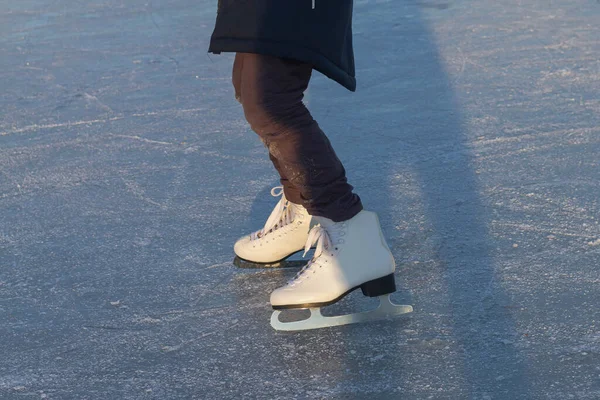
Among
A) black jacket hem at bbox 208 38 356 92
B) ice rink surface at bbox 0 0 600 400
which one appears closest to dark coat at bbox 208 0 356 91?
black jacket hem at bbox 208 38 356 92

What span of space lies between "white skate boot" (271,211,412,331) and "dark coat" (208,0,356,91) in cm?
45

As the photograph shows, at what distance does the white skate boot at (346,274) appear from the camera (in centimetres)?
244

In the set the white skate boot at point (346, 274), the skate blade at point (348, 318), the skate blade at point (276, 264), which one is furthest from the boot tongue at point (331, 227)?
the skate blade at point (276, 264)

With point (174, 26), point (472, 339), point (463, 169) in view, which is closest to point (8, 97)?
point (174, 26)

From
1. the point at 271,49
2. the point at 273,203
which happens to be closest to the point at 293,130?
the point at 271,49

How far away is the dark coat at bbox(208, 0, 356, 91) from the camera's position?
219 centimetres

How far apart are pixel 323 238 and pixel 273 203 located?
0.84 metres

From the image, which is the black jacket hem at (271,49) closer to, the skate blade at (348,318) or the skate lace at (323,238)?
the skate lace at (323,238)

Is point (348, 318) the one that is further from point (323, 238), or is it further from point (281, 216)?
point (281, 216)

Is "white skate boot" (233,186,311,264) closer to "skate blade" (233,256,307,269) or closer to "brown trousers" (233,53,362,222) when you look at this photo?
"skate blade" (233,256,307,269)

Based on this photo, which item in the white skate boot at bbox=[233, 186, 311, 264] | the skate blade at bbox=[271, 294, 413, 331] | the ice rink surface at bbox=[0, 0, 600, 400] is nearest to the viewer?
the ice rink surface at bbox=[0, 0, 600, 400]

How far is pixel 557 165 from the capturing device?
3.42 m

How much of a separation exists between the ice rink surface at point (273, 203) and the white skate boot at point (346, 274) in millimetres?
72

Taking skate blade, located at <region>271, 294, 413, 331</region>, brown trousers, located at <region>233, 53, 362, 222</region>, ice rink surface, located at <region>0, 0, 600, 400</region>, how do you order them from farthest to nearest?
skate blade, located at <region>271, 294, 413, 331</region>
brown trousers, located at <region>233, 53, 362, 222</region>
ice rink surface, located at <region>0, 0, 600, 400</region>
